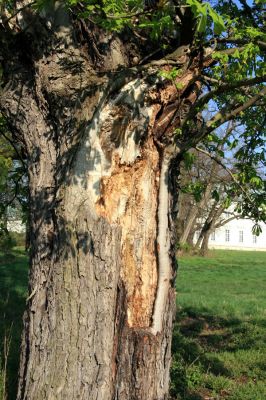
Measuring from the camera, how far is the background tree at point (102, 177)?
12.4ft

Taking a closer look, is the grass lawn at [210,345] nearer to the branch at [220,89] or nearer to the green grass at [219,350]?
the green grass at [219,350]

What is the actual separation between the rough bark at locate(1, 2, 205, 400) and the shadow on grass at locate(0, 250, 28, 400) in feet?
5.03

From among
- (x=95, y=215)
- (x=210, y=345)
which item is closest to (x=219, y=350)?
(x=210, y=345)

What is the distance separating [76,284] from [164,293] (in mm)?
713

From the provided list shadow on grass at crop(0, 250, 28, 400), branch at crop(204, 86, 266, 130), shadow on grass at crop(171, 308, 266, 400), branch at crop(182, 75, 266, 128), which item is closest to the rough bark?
branch at crop(182, 75, 266, 128)

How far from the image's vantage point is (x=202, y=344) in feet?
27.5

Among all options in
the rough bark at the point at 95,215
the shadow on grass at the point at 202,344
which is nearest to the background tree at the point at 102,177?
the rough bark at the point at 95,215

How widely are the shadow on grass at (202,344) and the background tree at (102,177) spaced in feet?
7.26

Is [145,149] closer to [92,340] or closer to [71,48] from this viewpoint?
[71,48]

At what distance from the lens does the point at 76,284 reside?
3775 millimetres

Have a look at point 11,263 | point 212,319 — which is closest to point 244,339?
point 212,319

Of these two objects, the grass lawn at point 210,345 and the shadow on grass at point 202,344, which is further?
the shadow on grass at point 202,344

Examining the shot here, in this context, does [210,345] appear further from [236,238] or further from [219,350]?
[236,238]

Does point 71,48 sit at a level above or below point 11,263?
above
